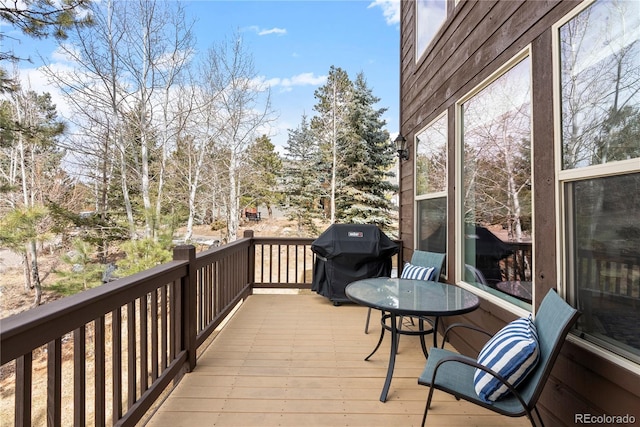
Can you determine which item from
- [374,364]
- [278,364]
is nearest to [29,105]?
[278,364]

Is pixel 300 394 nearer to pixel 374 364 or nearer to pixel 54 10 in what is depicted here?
pixel 374 364

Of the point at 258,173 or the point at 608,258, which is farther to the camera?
the point at 258,173

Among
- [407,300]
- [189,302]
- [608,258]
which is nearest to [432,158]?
[407,300]

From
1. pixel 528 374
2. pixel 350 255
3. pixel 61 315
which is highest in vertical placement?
pixel 61 315

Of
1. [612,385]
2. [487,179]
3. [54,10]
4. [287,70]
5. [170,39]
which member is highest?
[287,70]

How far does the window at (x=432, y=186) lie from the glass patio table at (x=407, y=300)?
770 millimetres

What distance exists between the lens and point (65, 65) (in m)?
6.93

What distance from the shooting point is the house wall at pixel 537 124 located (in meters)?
1.43

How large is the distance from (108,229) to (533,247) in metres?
9.12

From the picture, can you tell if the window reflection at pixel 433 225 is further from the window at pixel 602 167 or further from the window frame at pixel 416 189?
the window at pixel 602 167

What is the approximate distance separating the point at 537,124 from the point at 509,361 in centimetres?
136

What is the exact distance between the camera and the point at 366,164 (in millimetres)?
11445

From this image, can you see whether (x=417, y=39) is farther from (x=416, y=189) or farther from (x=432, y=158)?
(x=416, y=189)

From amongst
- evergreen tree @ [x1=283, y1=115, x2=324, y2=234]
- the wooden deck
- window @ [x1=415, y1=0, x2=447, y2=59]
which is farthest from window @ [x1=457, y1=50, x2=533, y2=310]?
evergreen tree @ [x1=283, y1=115, x2=324, y2=234]
